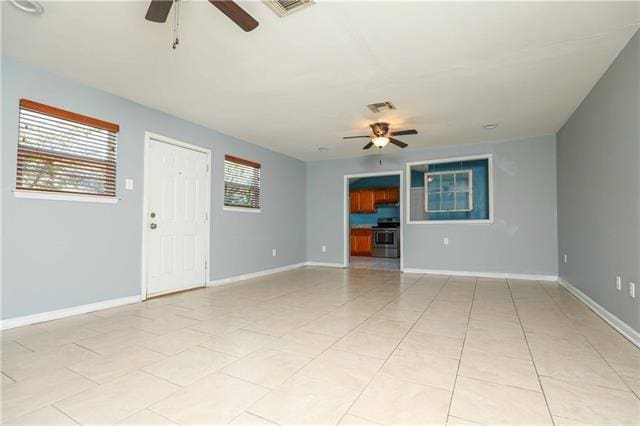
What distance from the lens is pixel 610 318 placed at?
2.93m

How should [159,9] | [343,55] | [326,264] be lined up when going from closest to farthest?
[159,9], [343,55], [326,264]

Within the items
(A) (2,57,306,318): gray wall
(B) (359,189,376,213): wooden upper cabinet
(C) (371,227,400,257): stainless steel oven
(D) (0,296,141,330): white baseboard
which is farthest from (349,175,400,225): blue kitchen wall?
(D) (0,296,141,330): white baseboard

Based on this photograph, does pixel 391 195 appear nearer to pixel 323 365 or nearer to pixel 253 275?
pixel 253 275

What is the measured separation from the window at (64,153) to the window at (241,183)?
6.03ft

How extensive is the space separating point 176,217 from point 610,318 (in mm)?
4980

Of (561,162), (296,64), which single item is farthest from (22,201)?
(561,162)

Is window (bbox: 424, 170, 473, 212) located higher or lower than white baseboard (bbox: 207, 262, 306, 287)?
higher

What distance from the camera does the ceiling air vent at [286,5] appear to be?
2.08 meters

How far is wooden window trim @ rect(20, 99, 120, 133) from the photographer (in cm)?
294

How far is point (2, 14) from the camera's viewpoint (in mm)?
2232

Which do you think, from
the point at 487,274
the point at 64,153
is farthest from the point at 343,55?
the point at 487,274

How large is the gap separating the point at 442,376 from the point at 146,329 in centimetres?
246

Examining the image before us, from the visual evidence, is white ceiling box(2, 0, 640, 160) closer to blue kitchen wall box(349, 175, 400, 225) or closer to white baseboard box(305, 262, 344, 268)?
white baseboard box(305, 262, 344, 268)

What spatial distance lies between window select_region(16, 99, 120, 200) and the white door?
54 cm
